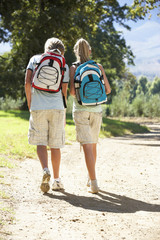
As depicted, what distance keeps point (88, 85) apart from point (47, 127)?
781mm

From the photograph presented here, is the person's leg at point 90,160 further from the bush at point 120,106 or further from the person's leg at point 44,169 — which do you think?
the bush at point 120,106

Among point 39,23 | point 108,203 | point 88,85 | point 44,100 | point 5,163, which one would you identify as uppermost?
point 39,23

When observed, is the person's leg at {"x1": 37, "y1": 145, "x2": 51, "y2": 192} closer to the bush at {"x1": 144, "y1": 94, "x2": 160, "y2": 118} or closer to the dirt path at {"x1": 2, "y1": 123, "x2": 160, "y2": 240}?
the dirt path at {"x1": 2, "y1": 123, "x2": 160, "y2": 240}

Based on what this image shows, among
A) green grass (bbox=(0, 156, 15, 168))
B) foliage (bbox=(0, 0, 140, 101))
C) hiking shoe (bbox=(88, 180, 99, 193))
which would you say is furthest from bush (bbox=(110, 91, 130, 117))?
hiking shoe (bbox=(88, 180, 99, 193))

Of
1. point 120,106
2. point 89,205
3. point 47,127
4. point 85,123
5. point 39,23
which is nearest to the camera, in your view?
point 89,205

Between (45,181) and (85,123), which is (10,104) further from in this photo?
(45,181)

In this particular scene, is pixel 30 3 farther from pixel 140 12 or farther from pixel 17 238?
pixel 17 238

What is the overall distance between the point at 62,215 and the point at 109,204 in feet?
2.53

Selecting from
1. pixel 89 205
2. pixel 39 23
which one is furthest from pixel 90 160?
pixel 39 23

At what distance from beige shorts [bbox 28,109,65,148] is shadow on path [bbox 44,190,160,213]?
685 millimetres

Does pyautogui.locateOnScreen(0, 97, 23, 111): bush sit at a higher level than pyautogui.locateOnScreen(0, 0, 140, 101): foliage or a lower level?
lower

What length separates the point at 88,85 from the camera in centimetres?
471

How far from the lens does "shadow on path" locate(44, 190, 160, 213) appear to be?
392cm

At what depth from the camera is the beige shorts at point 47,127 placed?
4512 mm
